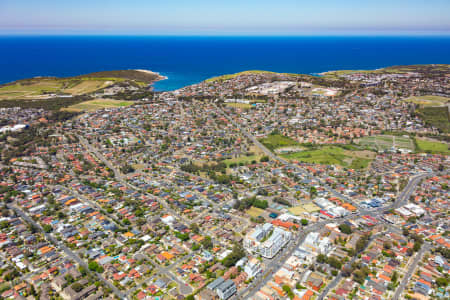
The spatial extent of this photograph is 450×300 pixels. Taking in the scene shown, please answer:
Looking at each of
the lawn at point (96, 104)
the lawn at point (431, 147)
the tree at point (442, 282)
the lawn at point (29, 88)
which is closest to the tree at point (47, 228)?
the tree at point (442, 282)

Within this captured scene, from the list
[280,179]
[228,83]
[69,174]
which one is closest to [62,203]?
[69,174]

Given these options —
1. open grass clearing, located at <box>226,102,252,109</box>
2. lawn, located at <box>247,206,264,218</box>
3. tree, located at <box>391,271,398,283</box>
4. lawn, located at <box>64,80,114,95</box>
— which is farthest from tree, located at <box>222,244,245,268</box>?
lawn, located at <box>64,80,114,95</box>

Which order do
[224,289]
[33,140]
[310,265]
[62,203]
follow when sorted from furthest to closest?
[33,140] → [62,203] → [310,265] → [224,289]

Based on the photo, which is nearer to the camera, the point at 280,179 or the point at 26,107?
the point at 280,179

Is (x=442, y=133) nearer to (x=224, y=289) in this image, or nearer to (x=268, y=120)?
(x=268, y=120)

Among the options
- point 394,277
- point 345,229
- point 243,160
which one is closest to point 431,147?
point 243,160

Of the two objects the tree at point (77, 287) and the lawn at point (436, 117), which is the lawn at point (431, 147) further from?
the tree at point (77, 287)

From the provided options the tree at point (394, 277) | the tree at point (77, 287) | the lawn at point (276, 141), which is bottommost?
the lawn at point (276, 141)
